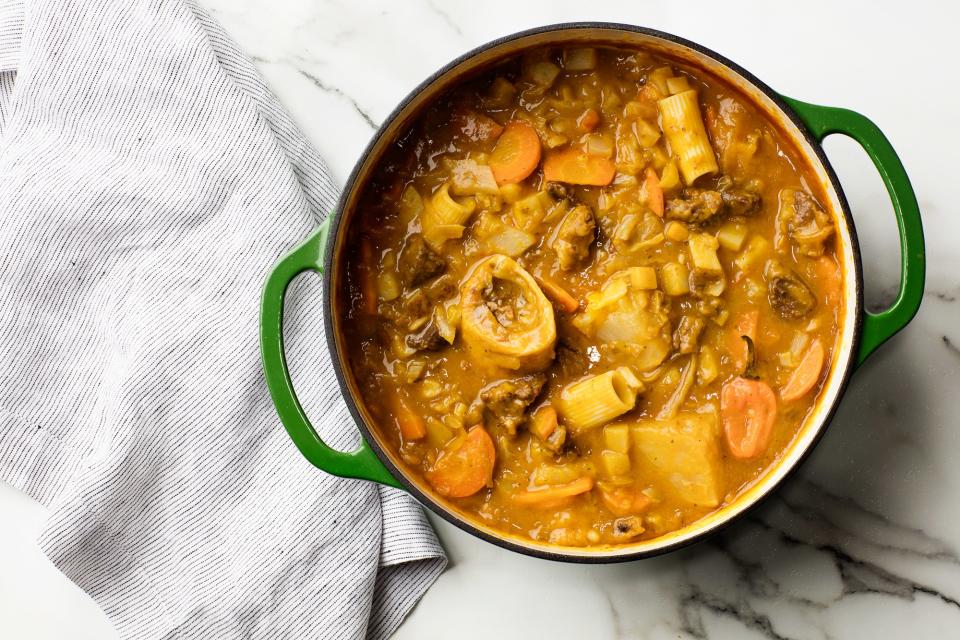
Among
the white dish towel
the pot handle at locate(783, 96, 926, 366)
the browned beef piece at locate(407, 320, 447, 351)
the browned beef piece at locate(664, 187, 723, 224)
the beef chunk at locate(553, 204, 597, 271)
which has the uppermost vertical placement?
the pot handle at locate(783, 96, 926, 366)

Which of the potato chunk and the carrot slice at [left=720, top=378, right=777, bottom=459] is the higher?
the carrot slice at [left=720, top=378, right=777, bottom=459]

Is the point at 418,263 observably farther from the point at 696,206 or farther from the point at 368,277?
the point at 696,206

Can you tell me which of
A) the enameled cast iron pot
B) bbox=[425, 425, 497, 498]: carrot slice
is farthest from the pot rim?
bbox=[425, 425, 497, 498]: carrot slice

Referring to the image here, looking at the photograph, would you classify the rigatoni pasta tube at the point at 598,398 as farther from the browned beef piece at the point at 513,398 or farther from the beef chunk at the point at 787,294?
the beef chunk at the point at 787,294

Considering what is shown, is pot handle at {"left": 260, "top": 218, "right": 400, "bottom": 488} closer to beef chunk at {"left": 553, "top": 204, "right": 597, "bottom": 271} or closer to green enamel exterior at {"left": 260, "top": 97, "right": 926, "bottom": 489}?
green enamel exterior at {"left": 260, "top": 97, "right": 926, "bottom": 489}

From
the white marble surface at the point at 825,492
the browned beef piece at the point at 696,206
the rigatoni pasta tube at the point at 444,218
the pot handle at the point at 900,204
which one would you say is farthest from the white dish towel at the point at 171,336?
the pot handle at the point at 900,204

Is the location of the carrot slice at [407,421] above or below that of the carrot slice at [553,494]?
below

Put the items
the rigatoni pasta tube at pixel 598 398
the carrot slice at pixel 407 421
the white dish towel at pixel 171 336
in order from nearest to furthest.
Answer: the rigatoni pasta tube at pixel 598 398, the carrot slice at pixel 407 421, the white dish towel at pixel 171 336
